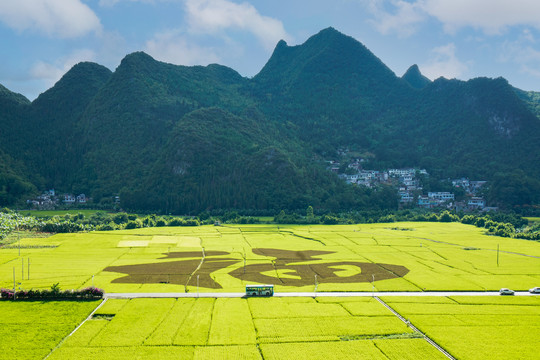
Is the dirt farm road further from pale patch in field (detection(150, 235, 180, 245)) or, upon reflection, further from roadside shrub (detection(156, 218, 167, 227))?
roadside shrub (detection(156, 218, 167, 227))

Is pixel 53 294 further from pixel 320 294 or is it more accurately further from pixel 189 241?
pixel 189 241

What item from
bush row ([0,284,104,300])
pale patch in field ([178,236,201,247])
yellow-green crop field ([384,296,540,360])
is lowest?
yellow-green crop field ([384,296,540,360])

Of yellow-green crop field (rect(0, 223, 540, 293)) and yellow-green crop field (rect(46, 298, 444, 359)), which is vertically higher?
yellow-green crop field (rect(0, 223, 540, 293))

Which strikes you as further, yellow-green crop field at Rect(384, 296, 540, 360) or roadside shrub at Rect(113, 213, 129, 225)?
roadside shrub at Rect(113, 213, 129, 225)

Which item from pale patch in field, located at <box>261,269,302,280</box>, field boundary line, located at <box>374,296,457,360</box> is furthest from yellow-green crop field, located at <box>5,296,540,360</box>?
pale patch in field, located at <box>261,269,302,280</box>

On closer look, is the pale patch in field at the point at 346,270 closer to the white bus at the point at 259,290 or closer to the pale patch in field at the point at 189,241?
the white bus at the point at 259,290

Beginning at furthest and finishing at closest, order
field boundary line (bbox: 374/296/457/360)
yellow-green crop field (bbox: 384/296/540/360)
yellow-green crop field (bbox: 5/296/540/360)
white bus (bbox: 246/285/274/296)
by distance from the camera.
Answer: white bus (bbox: 246/285/274/296) < yellow-green crop field (bbox: 384/296/540/360) < field boundary line (bbox: 374/296/457/360) < yellow-green crop field (bbox: 5/296/540/360)

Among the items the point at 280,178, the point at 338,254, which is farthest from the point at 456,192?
the point at 338,254

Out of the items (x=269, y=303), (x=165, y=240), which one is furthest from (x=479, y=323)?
(x=165, y=240)
